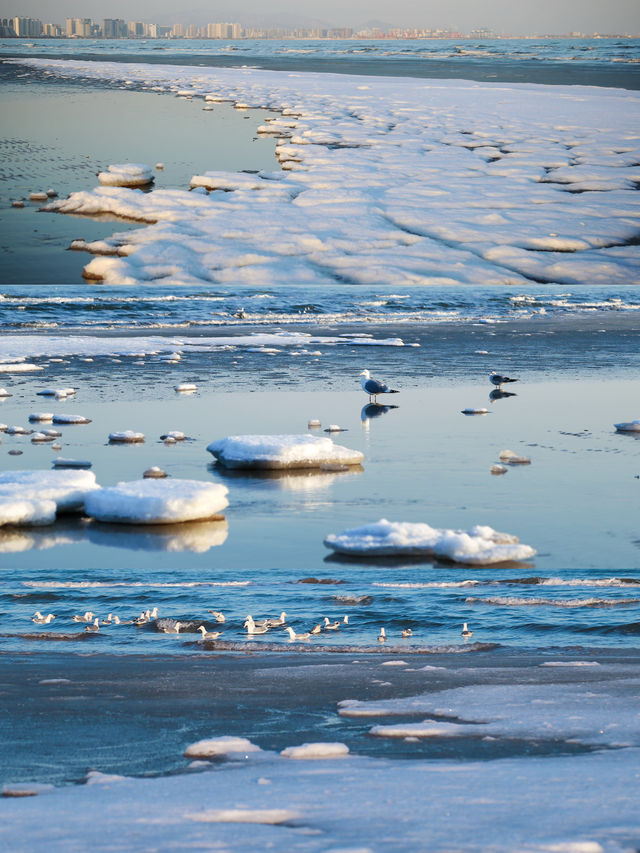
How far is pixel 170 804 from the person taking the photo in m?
2.06

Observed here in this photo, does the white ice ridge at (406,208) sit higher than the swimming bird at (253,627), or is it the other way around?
the white ice ridge at (406,208)

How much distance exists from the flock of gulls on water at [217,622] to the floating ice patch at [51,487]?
1.22 meters

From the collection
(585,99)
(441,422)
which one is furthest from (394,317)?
(585,99)

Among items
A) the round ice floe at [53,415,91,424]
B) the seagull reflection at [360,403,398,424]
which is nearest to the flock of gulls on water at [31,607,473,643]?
the round ice floe at [53,415,91,424]

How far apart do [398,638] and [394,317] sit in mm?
9633

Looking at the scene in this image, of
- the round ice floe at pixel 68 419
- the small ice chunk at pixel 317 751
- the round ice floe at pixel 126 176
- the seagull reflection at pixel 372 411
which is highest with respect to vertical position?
the round ice floe at pixel 126 176

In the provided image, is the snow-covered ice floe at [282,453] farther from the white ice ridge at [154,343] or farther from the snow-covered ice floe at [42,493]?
the white ice ridge at [154,343]

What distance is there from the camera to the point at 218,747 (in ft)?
7.93

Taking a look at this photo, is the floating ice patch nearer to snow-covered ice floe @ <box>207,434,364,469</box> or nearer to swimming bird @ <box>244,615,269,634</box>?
snow-covered ice floe @ <box>207,434,364,469</box>

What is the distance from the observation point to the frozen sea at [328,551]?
2.12 m

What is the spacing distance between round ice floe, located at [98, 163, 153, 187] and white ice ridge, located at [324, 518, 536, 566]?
791 inches

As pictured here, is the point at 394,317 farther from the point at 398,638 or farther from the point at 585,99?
the point at 585,99

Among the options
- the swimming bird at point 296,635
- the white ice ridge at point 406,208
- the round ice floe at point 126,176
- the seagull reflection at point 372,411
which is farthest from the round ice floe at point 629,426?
the round ice floe at point 126,176

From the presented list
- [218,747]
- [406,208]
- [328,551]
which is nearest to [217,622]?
[328,551]
